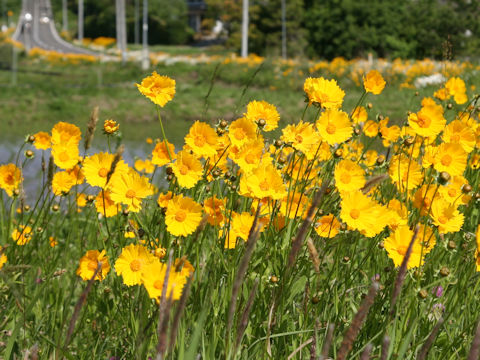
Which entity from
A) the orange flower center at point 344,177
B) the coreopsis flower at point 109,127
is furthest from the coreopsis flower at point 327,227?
the coreopsis flower at point 109,127

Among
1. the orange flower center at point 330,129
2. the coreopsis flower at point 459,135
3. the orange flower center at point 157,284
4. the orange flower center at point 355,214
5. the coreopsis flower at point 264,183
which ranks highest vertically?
the orange flower center at point 330,129

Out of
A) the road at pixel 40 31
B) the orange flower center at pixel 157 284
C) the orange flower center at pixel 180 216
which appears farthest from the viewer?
the road at pixel 40 31

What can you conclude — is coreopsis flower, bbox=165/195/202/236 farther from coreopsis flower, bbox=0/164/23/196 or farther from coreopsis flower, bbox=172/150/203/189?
coreopsis flower, bbox=0/164/23/196

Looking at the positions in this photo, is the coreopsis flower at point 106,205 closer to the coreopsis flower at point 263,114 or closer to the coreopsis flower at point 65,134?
the coreopsis flower at point 65,134

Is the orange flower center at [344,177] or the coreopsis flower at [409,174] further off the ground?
the orange flower center at [344,177]

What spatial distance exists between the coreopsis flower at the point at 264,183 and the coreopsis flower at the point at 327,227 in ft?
0.70

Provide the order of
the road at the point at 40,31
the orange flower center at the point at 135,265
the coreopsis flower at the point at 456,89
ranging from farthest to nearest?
the road at the point at 40,31
the coreopsis flower at the point at 456,89
the orange flower center at the point at 135,265

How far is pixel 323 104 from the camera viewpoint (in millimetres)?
1436

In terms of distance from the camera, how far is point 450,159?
4.66 ft

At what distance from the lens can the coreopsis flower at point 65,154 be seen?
1531mm

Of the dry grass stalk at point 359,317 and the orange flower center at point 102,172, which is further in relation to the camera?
the orange flower center at point 102,172

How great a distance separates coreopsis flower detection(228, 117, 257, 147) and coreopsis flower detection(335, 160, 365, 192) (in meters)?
0.24

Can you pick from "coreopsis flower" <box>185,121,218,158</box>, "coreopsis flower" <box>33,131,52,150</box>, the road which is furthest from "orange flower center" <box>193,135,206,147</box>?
the road

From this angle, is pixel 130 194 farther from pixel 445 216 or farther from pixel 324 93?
pixel 445 216
